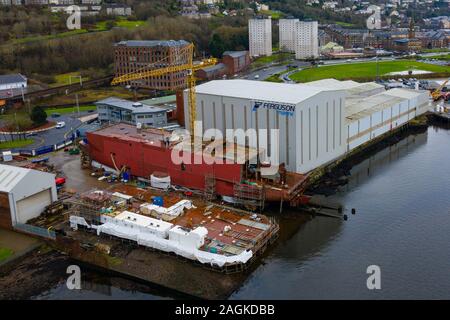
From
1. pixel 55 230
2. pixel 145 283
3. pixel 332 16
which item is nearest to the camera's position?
pixel 145 283

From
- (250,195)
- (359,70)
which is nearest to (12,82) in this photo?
(250,195)

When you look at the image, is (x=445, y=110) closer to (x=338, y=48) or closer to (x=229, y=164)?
(x=229, y=164)

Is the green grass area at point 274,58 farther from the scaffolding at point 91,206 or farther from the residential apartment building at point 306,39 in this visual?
the scaffolding at point 91,206

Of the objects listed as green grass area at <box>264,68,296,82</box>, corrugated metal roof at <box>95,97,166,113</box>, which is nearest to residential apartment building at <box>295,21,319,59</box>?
green grass area at <box>264,68,296,82</box>

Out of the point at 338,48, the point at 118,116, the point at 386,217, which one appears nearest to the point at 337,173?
the point at 386,217

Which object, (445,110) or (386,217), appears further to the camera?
(445,110)
